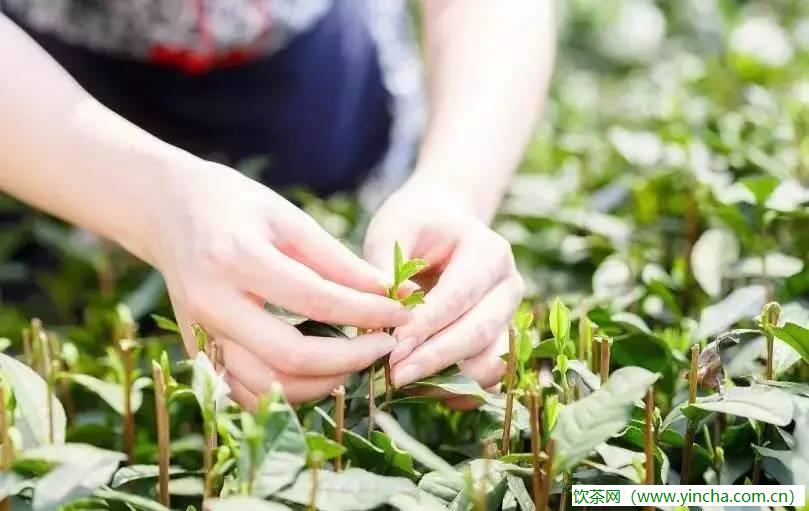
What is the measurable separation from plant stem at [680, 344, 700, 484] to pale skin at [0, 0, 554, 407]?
0.17 m

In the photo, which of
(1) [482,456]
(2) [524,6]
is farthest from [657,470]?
(2) [524,6]

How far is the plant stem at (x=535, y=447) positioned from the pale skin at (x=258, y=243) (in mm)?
136

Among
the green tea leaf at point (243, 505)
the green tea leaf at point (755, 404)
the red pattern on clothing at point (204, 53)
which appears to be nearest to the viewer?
the green tea leaf at point (243, 505)

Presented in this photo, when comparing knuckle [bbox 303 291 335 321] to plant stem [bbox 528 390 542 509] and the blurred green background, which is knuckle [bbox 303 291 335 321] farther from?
the blurred green background

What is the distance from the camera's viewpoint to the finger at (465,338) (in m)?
0.78

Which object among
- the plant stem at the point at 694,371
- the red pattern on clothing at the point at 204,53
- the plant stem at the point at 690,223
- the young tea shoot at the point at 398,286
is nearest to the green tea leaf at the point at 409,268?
the young tea shoot at the point at 398,286

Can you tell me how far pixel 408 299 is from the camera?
77cm

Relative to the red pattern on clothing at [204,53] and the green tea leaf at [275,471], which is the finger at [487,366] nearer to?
the green tea leaf at [275,471]

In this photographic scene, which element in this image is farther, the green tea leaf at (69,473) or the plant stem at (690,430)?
the plant stem at (690,430)

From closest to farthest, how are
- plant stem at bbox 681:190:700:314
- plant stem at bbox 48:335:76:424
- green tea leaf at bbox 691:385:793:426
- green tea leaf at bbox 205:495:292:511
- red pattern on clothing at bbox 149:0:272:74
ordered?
green tea leaf at bbox 205:495:292:511 < green tea leaf at bbox 691:385:793:426 < plant stem at bbox 48:335:76:424 < plant stem at bbox 681:190:700:314 < red pattern on clothing at bbox 149:0:272:74

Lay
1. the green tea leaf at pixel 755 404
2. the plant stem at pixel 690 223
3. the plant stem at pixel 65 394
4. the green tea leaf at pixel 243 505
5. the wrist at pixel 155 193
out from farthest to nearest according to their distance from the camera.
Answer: the plant stem at pixel 690 223, the plant stem at pixel 65 394, the wrist at pixel 155 193, the green tea leaf at pixel 755 404, the green tea leaf at pixel 243 505

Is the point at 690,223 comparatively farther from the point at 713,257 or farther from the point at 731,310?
the point at 731,310

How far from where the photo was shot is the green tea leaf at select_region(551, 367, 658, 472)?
0.64 meters

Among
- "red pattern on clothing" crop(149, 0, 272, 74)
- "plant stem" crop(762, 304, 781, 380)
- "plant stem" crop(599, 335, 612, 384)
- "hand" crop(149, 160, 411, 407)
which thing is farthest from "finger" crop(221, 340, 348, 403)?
"red pattern on clothing" crop(149, 0, 272, 74)
